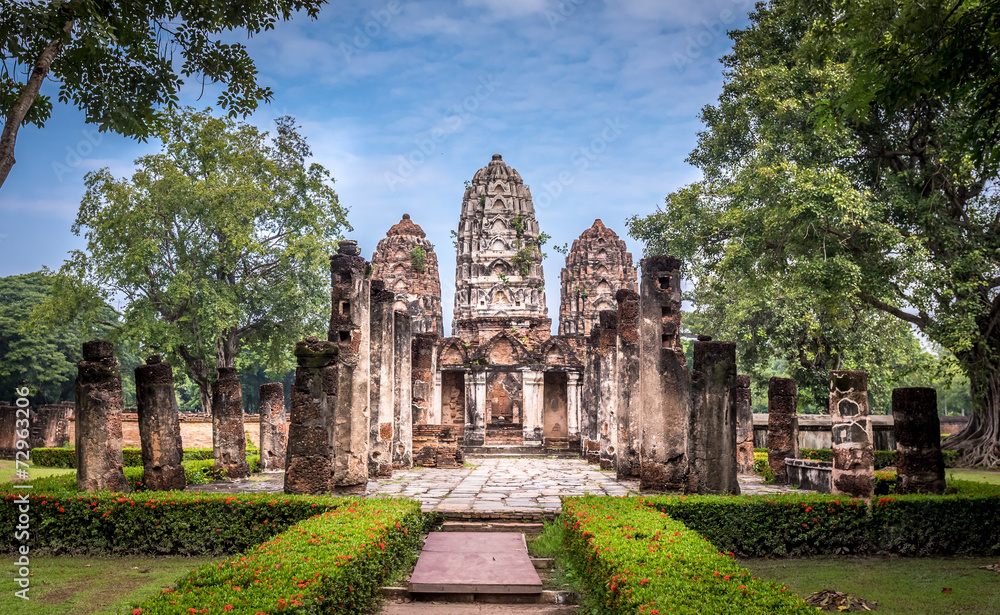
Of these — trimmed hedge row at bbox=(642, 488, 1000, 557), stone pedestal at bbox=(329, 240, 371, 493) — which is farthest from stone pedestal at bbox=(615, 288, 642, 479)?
stone pedestal at bbox=(329, 240, 371, 493)

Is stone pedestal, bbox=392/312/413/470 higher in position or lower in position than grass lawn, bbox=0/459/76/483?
higher

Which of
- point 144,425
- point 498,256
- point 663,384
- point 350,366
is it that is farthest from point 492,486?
point 498,256

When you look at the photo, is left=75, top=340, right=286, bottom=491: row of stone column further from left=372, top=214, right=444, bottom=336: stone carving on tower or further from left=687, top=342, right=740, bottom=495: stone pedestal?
left=372, top=214, right=444, bottom=336: stone carving on tower

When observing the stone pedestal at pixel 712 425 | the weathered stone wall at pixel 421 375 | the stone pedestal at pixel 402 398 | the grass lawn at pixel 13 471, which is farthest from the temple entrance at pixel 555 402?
the stone pedestal at pixel 712 425

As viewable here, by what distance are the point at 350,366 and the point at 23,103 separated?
586cm

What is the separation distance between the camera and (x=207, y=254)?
29.9 meters

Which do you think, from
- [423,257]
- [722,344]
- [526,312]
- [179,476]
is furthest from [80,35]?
[423,257]

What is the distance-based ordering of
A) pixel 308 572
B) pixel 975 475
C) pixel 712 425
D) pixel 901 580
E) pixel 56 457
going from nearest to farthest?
pixel 308 572 → pixel 901 580 → pixel 712 425 → pixel 975 475 → pixel 56 457

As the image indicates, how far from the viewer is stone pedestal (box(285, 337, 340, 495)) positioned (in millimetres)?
10492

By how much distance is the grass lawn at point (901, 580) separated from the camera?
6.97 m

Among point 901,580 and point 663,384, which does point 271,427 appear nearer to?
point 663,384

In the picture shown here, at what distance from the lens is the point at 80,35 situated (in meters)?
10.3

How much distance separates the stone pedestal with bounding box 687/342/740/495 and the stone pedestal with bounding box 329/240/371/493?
212 inches

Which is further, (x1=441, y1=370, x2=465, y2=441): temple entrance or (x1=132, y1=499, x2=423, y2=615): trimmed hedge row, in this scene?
(x1=441, y1=370, x2=465, y2=441): temple entrance
